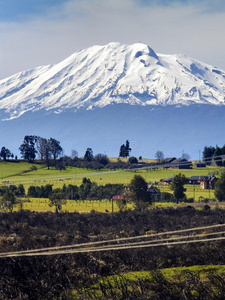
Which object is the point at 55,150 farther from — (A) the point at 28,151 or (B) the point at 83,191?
(B) the point at 83,191

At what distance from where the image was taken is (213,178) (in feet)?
351

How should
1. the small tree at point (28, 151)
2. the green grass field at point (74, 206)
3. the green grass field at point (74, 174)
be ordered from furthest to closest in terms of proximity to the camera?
the small tree at point (28, 151)
the green grass field at point (74, 174)
the green grass field at point (74, 206)

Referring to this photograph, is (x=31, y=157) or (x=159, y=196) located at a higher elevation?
(x=31, y=157)

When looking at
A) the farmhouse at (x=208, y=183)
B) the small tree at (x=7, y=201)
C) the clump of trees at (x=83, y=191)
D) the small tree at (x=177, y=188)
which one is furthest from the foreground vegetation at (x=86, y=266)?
the farmhouse at (x=208, y=183)

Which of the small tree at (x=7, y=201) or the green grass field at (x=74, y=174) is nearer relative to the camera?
the small tree at (x=7, y=201)

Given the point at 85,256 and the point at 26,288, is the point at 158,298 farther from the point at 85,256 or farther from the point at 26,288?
the point at 85,256

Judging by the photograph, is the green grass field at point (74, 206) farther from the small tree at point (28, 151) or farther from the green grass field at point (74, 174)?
the small tree at point (28, 151)

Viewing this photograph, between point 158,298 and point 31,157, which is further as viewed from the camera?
point 31,157

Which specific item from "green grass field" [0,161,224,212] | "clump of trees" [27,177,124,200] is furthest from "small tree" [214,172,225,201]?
"clump of trees" [27,177,124,200]

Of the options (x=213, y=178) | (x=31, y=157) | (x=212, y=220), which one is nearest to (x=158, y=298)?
(x=212, y=220)

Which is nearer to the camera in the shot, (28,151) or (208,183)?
(208,183)

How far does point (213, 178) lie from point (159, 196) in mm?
18061

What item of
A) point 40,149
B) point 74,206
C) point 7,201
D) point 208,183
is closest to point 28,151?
point 40,149

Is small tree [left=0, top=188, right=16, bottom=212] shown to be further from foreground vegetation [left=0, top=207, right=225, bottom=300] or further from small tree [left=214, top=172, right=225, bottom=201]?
foreground vegetation [left=0, top=207, right=225, bottom=300]
